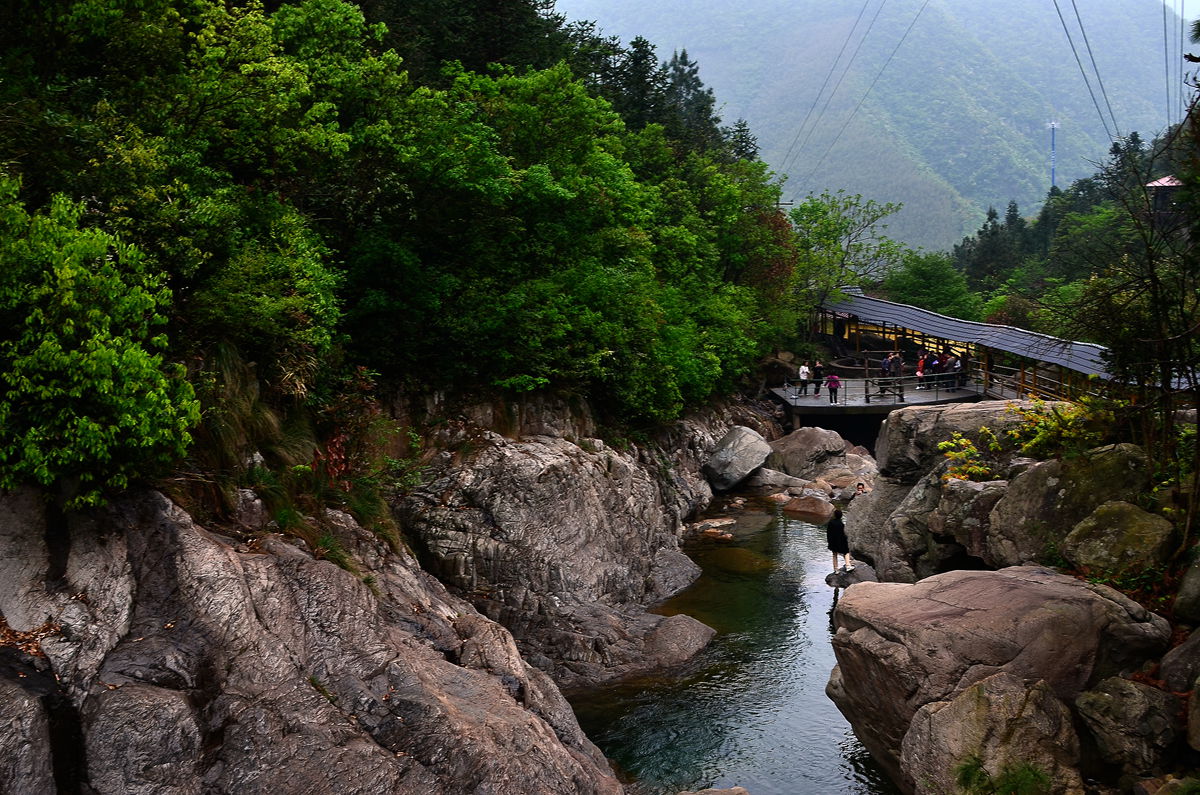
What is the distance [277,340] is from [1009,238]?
313ft

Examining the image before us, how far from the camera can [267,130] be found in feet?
56.3

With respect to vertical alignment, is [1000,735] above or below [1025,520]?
below

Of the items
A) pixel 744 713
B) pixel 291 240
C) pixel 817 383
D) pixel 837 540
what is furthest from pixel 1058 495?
pixel 817 383

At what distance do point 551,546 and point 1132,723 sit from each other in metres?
12.5

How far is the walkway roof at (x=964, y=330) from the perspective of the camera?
3378 centimetres

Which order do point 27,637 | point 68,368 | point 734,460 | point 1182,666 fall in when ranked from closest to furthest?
point 27,637 → point 68,368 → point 1182,666 → point 734,460

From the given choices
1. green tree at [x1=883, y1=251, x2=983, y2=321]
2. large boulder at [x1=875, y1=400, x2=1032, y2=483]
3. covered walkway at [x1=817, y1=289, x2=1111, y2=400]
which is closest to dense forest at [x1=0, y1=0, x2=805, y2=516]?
large boulder at [x1=875, y1=400, x2=1032, y2=483]

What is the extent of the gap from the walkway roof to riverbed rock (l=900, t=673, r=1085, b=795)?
17.8 metres

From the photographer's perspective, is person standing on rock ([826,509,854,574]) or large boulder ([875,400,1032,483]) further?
person standing on rock ([826,509,854,574])

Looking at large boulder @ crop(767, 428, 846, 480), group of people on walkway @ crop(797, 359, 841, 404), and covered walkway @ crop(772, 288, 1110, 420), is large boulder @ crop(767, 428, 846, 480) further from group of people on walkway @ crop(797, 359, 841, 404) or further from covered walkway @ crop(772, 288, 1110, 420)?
group of people on walkway @ crop(797, 359, 841, 404)

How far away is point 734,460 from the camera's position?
128ft

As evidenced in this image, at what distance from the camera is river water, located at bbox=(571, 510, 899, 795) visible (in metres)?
15.8

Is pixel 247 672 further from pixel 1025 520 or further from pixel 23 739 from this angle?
pixel 1025 520

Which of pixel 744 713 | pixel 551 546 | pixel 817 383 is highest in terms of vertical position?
pixel 817 383
